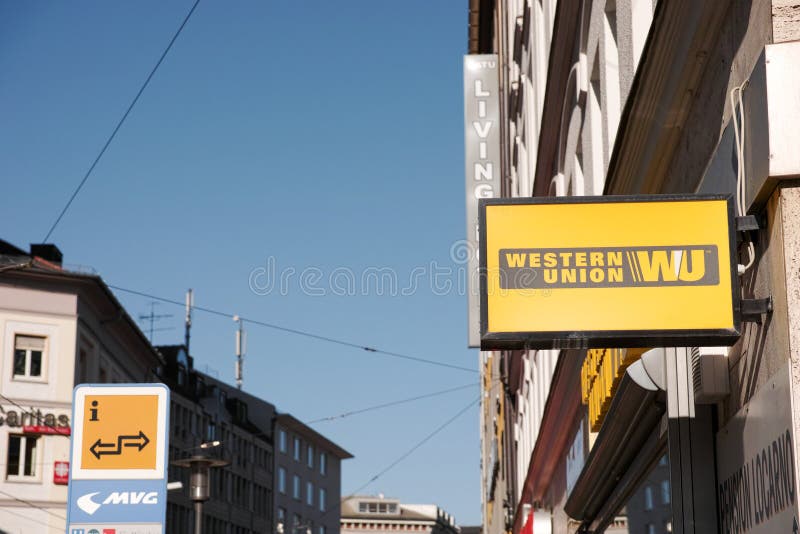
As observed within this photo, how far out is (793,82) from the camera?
16.8ft

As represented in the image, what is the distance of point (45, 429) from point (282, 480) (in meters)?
42.5

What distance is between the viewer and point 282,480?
90.9m

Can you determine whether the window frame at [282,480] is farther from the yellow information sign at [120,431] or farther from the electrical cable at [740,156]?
the electrical cable at [740,156]

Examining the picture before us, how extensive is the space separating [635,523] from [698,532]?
4135 millimetres

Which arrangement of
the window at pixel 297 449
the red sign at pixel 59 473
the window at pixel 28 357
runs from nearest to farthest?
1. the red sign at pixel 59 473
2. the window at pixel 28 357
3. the window at pixel 297 449

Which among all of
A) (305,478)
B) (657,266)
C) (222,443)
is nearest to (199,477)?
(657,266)

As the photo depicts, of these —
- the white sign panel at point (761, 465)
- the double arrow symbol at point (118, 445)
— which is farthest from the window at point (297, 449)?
the white sign panel at point (761, 465)

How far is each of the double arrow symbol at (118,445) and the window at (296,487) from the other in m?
83.5

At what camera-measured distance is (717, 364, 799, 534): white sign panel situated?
16.2 ft

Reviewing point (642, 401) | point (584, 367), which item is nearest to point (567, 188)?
point (584, 367)

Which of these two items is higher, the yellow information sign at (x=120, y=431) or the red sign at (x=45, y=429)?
the red sign at (x=45, y=429)

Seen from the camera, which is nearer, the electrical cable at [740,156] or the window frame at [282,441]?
the electrical cable at [740,156]

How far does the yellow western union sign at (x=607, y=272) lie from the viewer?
17.4ft

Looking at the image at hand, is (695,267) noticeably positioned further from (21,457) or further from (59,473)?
(21,457)
